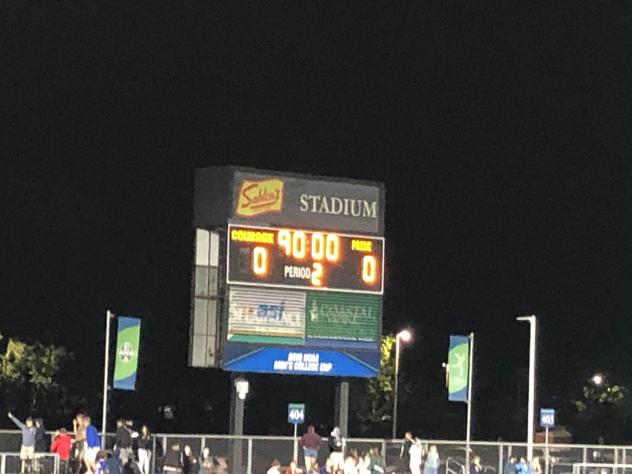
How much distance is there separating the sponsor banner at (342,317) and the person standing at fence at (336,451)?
2530 mm

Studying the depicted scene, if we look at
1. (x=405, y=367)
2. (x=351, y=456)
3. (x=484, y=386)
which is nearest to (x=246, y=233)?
(x=351, y=456)

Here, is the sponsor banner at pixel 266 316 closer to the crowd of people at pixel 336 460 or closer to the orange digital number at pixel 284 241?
the orange digital number at pixel 284 241

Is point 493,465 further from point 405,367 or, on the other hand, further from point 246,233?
point 405,367

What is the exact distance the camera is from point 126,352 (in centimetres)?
4175

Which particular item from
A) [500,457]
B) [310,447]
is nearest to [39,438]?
[310,447]

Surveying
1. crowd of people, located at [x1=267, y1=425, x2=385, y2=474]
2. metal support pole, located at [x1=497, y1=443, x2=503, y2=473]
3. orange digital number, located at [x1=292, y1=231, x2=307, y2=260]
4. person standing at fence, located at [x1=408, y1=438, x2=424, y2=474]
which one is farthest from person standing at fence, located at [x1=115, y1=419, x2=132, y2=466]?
metal support pole, located at [x1=497, y1=443, x2=503, y2=473]

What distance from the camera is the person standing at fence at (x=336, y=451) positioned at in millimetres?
38656

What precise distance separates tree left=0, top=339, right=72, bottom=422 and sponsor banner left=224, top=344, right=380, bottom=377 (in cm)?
2306

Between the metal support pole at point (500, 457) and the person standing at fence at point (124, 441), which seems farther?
the metal support pole at point (500, 457)

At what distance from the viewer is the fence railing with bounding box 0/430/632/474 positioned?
127 ft

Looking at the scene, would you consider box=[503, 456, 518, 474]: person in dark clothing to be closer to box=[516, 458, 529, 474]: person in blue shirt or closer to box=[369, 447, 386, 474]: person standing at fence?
box=[516, 458, 529, 474]: person in blue shirt

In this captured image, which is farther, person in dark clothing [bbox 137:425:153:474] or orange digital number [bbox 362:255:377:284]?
orange digital number [bbox 362:255:377:284]

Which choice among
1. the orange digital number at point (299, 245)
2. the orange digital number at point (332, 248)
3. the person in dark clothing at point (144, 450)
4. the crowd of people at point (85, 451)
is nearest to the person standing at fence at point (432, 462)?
the orange digital number at point (332, 248)

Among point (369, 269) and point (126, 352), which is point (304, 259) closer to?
point (369, 269)
